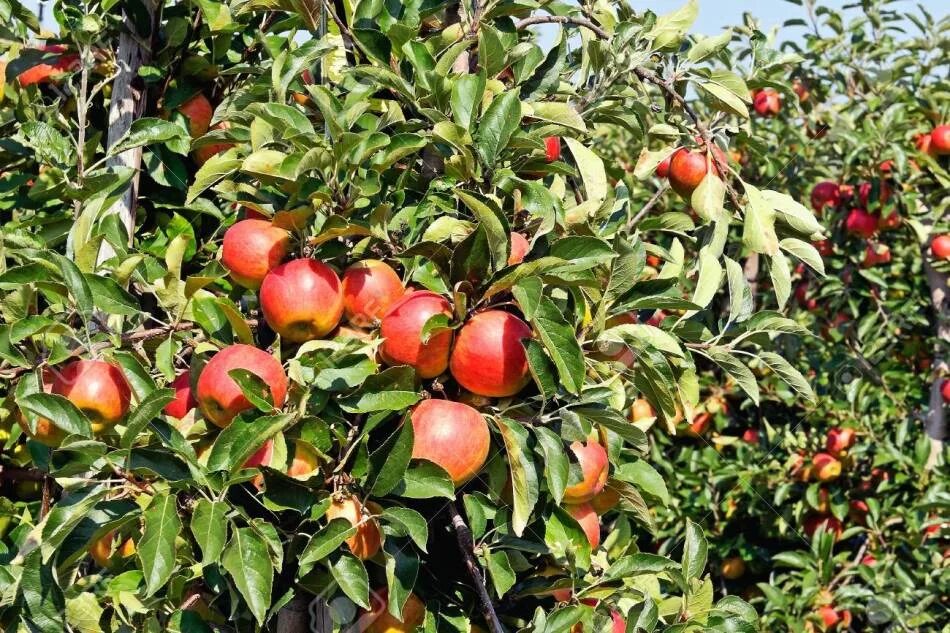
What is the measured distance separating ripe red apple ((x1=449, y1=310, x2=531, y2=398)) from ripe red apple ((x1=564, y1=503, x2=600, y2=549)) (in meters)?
0.25

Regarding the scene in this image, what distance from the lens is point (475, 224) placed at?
121 cm

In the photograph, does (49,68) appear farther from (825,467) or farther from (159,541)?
(825,467)

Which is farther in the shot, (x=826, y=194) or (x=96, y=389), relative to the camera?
(x=826, y=194)

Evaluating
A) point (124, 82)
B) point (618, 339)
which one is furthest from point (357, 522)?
point (124, 82)

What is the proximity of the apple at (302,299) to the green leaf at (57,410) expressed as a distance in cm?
24

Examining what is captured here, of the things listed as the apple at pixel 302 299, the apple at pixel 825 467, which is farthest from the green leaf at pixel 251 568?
the apple at pixel 825 467

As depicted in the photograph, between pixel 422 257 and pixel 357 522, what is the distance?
33cm

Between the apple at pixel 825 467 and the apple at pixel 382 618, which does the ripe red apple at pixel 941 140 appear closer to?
the apple at pixel 825 467

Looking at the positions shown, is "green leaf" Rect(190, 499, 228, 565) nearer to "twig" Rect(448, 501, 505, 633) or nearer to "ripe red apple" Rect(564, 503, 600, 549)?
"twig" Rect(448, 501, 505, 633)

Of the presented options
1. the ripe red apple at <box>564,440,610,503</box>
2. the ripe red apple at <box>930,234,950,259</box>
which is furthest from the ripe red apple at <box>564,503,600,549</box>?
the ripe red apple at <box>930,234,950,259</box>

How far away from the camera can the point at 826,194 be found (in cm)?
339

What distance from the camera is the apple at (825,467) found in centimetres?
308

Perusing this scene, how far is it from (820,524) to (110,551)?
95.8 inches


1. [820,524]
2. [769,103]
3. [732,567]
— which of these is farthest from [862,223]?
[732,567]
